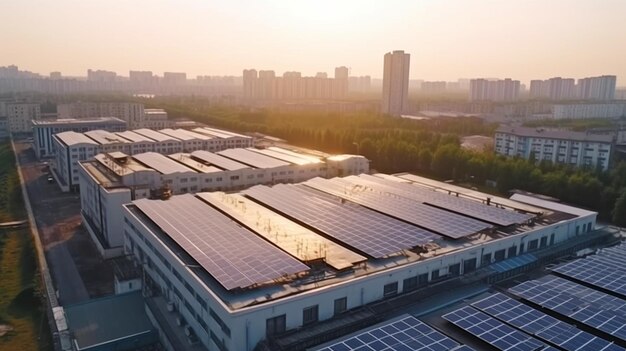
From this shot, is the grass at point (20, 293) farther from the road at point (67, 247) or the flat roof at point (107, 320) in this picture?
the flat roof at point (107, 320)

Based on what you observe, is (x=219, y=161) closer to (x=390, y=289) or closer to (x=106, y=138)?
(x=106, y=138)

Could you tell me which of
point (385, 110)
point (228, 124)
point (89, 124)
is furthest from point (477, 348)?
point (385, 110)

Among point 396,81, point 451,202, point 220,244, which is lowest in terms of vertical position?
point 220,244

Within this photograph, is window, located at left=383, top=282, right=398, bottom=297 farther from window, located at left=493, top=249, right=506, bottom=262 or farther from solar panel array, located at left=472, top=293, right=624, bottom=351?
window, located at left=493, top=249, right=506, bottom=262

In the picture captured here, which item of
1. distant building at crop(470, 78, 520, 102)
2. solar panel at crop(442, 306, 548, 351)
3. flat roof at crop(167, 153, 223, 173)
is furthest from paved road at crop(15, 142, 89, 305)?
distant building at crop(470, 78, 520, 102)

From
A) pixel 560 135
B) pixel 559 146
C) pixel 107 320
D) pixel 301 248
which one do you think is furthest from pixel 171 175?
pixel 560 135

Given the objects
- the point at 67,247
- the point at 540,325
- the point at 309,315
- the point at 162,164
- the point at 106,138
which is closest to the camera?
the point at 540,325
